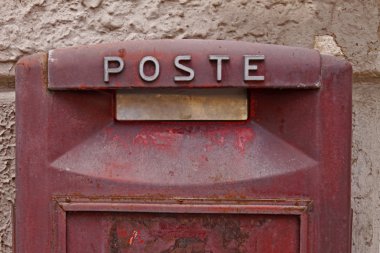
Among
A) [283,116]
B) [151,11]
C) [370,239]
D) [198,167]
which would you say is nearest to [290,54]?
[283,116]

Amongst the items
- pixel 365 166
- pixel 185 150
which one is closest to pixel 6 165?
pixel 185 150

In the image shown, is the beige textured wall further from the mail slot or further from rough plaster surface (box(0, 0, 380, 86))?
the mail slot

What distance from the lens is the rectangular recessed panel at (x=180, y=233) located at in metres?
0.70

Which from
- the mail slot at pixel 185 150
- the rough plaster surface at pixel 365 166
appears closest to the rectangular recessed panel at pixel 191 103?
the mail slot at pixel 185 150

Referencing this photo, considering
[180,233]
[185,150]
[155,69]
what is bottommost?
[180,233]

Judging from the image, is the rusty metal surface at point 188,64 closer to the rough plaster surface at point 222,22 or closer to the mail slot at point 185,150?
the mail slot at point 185,150

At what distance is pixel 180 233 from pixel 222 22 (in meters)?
0.39

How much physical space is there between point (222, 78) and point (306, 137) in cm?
14

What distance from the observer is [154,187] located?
0.70 m

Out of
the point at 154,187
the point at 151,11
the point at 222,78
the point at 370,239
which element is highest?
the point at 151,11

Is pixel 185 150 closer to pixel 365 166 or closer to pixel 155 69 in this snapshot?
pixel 155 69

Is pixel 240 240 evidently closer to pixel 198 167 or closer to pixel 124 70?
pixel 198 167

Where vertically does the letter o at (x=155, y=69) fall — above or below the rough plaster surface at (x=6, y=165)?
above

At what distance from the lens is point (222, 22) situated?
2.95 ft
